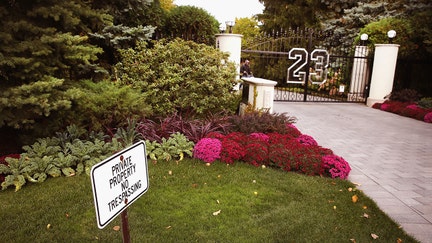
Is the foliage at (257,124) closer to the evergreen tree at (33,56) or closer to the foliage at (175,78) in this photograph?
the foliage at (175,78)

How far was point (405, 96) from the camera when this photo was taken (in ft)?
42.9

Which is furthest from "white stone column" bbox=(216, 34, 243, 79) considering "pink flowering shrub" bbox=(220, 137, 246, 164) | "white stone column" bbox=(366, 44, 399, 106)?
"white stone column" bbox=(366, 44, 399, 106)

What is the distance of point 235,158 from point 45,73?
3.41 m

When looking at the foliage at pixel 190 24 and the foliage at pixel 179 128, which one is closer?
the foliage at pixel 179 128

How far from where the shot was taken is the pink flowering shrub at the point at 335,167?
16.0 feet

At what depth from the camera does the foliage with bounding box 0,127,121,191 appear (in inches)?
165

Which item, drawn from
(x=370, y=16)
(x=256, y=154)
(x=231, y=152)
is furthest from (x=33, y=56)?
(x=370, y=16)

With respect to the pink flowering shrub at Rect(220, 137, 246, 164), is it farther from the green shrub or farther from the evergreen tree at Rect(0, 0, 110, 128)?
the green shrub

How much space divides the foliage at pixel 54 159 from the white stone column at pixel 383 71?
12.6 m

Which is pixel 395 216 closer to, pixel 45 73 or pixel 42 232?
pixel 42 232

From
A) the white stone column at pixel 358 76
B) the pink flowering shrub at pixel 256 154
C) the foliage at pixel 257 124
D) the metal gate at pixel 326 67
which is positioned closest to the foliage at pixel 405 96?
the metal gate at pixel 326 67

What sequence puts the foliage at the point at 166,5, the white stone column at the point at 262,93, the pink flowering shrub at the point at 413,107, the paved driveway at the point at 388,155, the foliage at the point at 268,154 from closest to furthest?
1. the paved driveway at the point at 388,155
2. the foliage at the point at 268,154
3. the white stone column at the point at 262,93
4. the pink flowering shrub at the point at 413,107
5. the foliage at the point at 166,5

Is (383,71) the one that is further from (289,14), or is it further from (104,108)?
(289,14)

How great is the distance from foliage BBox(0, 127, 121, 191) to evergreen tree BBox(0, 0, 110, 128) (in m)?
0.47
